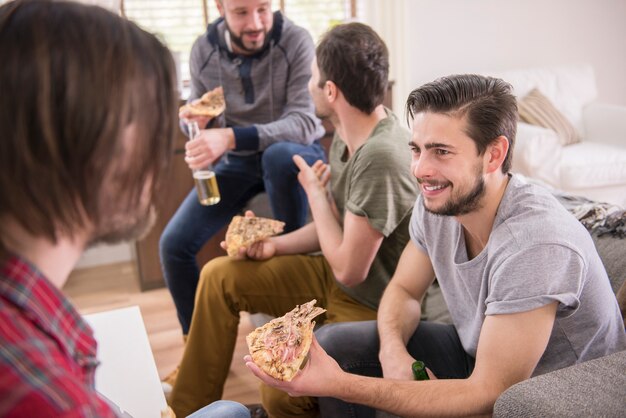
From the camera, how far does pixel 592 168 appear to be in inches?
141

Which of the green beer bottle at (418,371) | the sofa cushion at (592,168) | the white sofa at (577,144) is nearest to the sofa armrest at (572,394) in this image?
the green beer bottle at (418,371)

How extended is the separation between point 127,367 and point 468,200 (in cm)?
85

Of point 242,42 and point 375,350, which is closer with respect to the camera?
point 375,350

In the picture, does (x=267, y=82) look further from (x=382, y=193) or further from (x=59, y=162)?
(x=59, y=162)

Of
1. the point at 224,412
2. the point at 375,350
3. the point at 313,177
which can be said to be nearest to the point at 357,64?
the point at 313,177

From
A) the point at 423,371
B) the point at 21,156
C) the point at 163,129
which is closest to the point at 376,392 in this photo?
the point at 423,371

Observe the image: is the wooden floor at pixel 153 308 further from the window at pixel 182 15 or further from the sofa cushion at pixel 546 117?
the sofa cushion at pixel 546 117

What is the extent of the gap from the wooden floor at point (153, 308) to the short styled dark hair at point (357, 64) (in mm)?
1029

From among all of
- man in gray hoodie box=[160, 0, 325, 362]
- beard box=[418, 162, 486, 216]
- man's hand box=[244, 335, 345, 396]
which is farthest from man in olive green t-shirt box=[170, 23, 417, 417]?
man's hand box=[244, 335, 345, 396]

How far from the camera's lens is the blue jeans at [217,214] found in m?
2.28

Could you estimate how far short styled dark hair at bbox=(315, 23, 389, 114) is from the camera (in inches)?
74.0

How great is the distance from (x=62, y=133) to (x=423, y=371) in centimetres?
98

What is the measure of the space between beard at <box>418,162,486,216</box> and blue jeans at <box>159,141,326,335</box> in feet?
3.08

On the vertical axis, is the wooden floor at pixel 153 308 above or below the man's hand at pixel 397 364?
below
